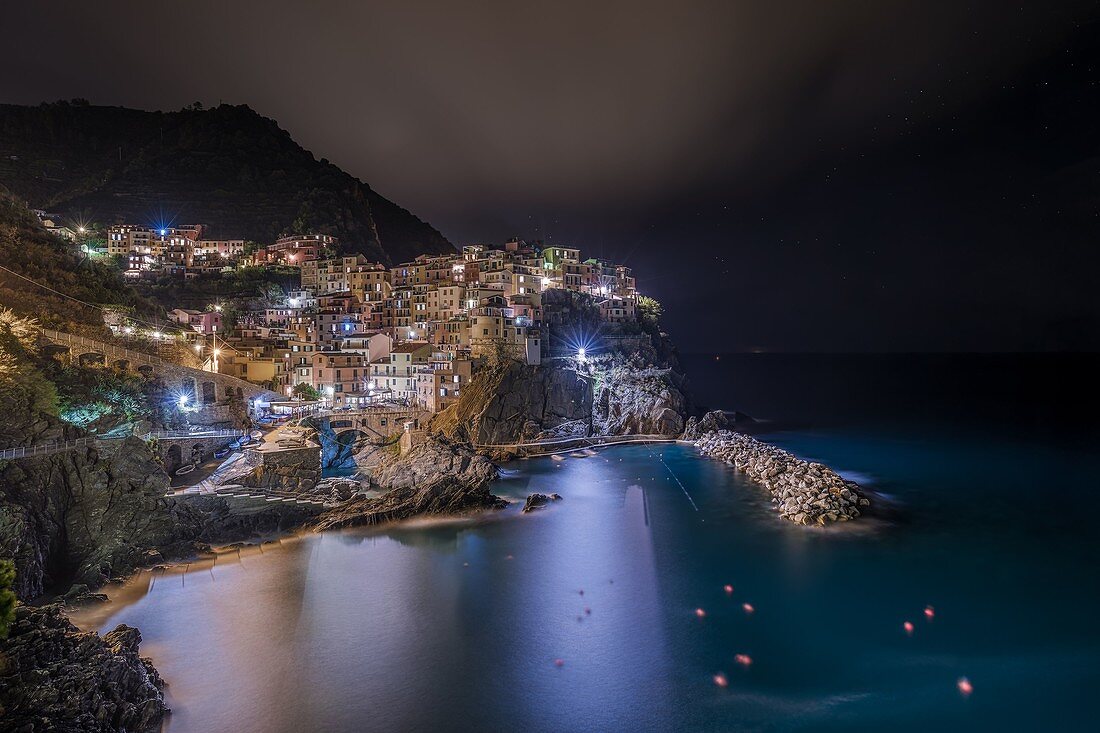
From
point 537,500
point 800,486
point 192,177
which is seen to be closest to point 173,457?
point 537,500

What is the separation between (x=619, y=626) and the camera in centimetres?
1683

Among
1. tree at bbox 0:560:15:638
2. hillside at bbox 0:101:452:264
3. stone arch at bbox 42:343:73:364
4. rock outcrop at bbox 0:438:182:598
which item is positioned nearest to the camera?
tree at bbox 0:560:15:638

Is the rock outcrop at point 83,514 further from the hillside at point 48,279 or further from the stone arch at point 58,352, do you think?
the hillside at point 48,279

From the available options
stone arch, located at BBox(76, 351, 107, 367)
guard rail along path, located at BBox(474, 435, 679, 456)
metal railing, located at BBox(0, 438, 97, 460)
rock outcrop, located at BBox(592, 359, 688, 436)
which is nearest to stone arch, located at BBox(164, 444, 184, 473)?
stone arch, located at BBox(76, 351, 107, 367)

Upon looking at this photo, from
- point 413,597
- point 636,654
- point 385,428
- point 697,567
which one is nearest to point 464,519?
point 413,597

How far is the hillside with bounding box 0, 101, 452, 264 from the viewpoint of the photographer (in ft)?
253

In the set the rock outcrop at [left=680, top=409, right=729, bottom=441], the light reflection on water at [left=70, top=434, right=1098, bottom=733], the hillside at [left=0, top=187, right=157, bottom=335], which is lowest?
the light reflection on water at [left=70, top=434, right=1098, bottom=733]

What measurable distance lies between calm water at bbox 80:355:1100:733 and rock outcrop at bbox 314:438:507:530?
4.02 feet

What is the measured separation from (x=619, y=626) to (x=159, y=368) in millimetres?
27787

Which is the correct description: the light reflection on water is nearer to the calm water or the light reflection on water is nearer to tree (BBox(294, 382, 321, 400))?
the calm water

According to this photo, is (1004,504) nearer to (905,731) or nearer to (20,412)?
Result: (905,731)

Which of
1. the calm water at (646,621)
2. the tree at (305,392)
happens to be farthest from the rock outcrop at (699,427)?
the tree at (305,392)

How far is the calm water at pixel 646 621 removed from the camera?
42.3 ft

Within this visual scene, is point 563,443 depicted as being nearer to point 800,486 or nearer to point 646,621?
point 800,486
